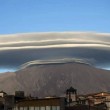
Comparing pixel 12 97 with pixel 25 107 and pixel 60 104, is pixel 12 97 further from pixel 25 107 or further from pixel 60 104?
pixel 60 104

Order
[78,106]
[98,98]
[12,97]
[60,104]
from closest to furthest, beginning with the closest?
[60,104]
[78,106]
[12,97]
[98,98]

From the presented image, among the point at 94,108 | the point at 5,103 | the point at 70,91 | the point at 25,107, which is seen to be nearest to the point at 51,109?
the point at 25,107

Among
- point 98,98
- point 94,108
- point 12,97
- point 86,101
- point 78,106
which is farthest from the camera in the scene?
point 98,98

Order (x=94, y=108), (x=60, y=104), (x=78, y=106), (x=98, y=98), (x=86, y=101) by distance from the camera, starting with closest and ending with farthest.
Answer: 1. (x=60, y=104)
2. (x=78, y=106)
3. (x=94, y=108)
4. (x=86, y=101)
5. (x=98, y=98)

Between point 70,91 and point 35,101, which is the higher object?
point 70,91

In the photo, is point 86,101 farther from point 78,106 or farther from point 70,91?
point 78,106

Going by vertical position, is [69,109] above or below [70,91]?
below

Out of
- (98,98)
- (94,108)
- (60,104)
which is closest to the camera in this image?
(60,104)

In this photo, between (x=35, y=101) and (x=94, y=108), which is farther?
(x=94, y=108)

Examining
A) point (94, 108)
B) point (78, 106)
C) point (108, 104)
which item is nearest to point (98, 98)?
point (108, 104)
